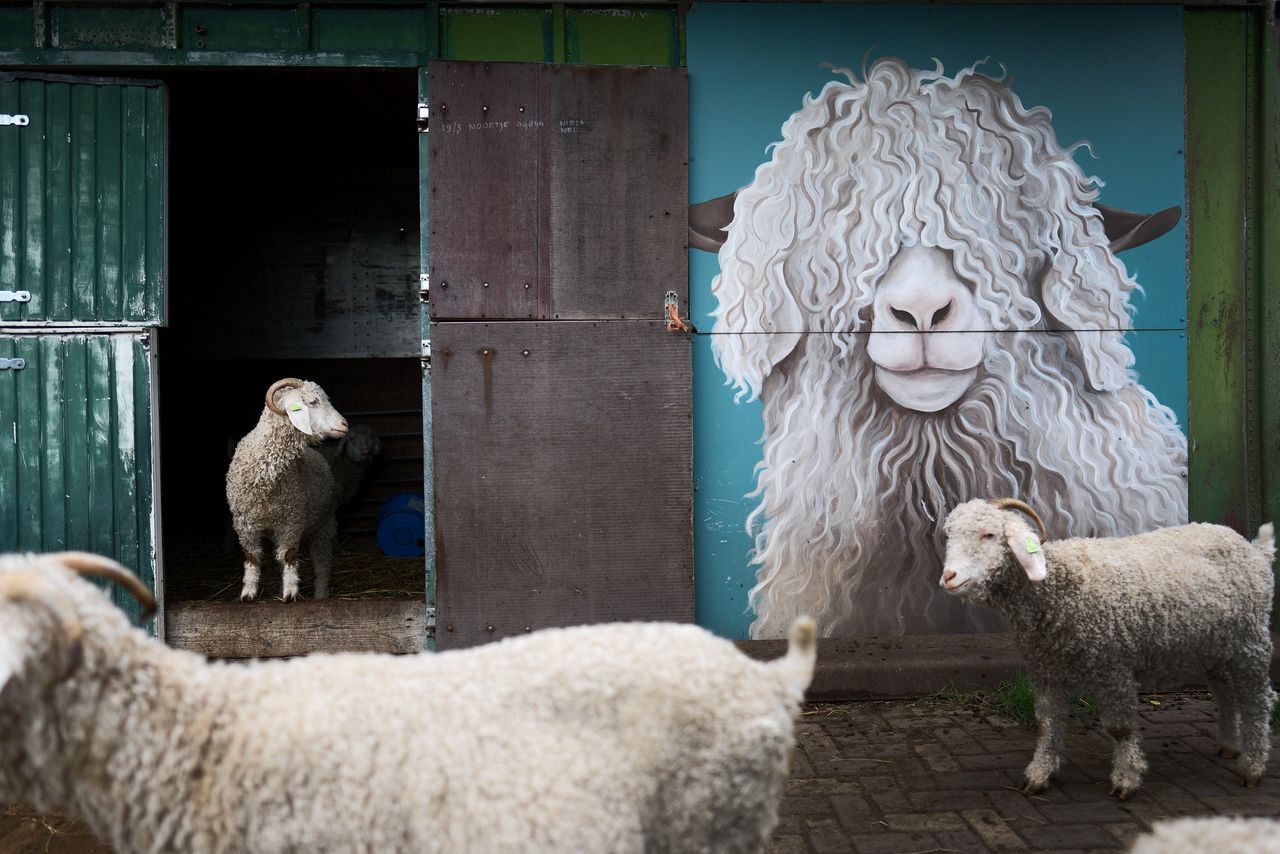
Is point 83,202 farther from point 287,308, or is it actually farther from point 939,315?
point 939,315

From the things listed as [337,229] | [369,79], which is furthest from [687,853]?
[337,229]

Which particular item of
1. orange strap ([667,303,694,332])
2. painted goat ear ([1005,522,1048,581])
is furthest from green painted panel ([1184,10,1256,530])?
orange strap ([667,303,694,332])

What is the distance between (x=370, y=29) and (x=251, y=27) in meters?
0.67

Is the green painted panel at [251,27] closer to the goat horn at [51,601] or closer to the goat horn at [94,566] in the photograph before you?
the goat horn at [94,566]

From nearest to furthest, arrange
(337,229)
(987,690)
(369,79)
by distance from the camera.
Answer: (987,690) < (369,79) < (337,229)

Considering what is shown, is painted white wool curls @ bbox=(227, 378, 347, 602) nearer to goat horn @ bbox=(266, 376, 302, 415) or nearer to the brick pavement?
goat horn @ bbox=(266, 376, 302, 415)

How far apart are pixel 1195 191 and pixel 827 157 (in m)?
2.31

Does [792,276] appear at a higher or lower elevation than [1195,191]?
lower

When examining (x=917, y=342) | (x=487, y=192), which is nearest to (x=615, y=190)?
(x=487, y=192)

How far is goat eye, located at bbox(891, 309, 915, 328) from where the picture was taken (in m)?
5.45

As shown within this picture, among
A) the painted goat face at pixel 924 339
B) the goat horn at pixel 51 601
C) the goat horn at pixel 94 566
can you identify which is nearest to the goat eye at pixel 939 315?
the painted goat face at pixel 924 339

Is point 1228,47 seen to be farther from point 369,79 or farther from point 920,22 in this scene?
point 369,79

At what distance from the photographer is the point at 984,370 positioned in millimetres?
5469

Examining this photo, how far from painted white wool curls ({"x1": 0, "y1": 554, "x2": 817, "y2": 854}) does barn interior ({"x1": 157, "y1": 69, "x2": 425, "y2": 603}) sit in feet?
22.9
